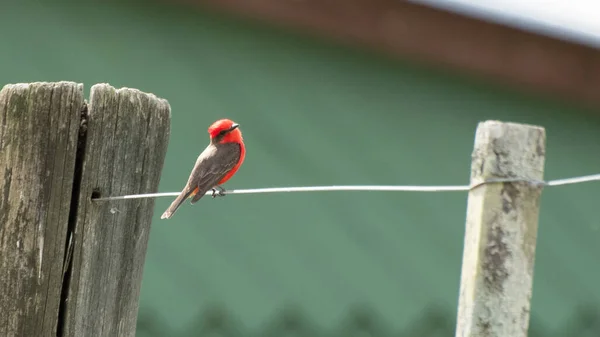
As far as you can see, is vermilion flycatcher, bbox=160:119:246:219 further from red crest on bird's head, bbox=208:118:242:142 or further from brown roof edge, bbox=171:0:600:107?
brown roof edge, bbox=171:0:600:107

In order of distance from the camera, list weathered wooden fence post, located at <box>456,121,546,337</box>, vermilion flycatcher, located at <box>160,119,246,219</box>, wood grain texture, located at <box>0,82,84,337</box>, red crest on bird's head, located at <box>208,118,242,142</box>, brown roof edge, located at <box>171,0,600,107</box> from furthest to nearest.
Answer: brown roof edge, located at <box>171,0,600,107</box> < red crest on bird's head, located at <box>208,118,242,142</box> < vermilion flycatcher, located at <box>160,119,246,219</box> < wood grain texture, located at <box>0,82,84,337</box> < weathered wooden fence post, located at <box>456,121,546,337</box>

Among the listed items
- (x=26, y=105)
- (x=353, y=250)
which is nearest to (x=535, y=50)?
(x=353, y=250)

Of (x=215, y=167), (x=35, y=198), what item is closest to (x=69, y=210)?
(x=35, y=198)

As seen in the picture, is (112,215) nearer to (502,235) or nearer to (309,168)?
(502,235)

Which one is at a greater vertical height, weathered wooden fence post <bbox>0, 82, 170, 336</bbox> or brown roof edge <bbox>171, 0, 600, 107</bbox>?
brown roof edge <bbox>171, 0, 600, 107</bbox>

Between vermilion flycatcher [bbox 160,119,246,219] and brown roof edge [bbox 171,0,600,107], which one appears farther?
brown roof edge [bbox 171,0,600,107]

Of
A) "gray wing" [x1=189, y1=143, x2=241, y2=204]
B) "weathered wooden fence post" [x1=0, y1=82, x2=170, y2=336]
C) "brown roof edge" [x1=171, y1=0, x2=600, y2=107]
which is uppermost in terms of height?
"brown roof edge" [x1=171, y1=0, x2=600, y2=107]

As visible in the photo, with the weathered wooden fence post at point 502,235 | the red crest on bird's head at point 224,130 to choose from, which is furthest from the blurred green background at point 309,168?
the weathered wooden fence post at point 502,235

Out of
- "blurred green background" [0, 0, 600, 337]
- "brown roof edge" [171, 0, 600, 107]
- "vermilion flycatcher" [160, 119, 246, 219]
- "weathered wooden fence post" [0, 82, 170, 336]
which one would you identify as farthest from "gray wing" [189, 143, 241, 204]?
"brown roof edge" [171, 0, 600, 107]

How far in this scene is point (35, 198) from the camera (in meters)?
3.20

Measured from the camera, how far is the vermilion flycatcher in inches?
206

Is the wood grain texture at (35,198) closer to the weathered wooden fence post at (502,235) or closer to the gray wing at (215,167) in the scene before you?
the weathered wooden fence post at (502,235)

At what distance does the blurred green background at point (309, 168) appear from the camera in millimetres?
7262

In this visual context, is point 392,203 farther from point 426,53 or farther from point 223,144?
point 223,144
